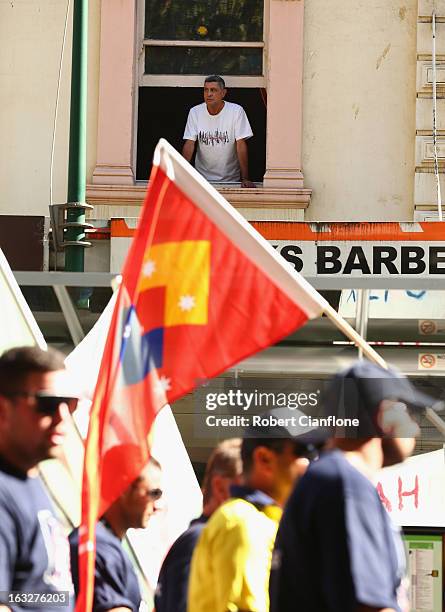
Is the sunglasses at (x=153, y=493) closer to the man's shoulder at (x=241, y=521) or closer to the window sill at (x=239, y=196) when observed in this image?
the man's shoulder at (x=241, y=521)

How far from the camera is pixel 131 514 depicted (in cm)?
570

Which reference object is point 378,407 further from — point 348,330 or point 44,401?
point 44,401

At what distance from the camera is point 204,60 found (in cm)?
1367

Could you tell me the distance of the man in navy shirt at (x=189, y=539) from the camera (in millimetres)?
5402

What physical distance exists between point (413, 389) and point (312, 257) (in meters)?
4.45

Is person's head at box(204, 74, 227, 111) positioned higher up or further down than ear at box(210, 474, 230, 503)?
higher up

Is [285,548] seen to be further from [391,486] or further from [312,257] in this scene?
[312,257]

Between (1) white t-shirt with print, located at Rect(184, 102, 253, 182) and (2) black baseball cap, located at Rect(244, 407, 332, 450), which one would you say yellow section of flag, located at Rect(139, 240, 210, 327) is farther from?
(1) white t-shirt with print, located at Rect(184, 102, 253, 182)

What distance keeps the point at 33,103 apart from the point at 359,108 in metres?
2.97

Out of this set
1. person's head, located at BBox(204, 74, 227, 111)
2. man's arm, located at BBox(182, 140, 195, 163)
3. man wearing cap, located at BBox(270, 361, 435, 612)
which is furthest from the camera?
man's arm, located at BBox(182, 140, 195, 163)

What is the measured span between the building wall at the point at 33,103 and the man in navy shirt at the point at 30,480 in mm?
7916

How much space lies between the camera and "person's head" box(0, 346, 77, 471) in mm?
5227

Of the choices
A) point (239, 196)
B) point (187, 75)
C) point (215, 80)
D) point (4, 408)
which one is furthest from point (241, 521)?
point (187, 75)

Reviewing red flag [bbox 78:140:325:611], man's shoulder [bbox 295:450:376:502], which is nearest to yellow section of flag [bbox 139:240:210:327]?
red flag [bbox 78:140:325:611]
